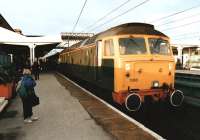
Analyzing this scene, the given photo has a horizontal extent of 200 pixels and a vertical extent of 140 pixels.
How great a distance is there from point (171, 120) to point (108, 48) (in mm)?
3914

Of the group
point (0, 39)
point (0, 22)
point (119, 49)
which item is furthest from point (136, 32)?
point (0, 22)

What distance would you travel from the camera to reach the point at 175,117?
1078cm

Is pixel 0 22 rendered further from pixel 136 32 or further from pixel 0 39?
pixel 136 32

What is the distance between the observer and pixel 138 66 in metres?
11.7

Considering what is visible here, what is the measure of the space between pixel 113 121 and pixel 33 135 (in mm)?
2381

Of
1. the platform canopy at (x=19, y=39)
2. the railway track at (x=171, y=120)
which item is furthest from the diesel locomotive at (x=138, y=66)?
the platform canopy at (x=19, y=39)

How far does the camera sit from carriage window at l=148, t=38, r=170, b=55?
12.3 metres

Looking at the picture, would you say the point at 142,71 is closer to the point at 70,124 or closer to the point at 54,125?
the point at 70,124

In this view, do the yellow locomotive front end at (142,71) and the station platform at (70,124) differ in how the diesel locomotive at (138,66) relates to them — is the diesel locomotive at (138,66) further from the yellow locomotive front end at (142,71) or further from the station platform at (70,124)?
the station platform at (70,124)

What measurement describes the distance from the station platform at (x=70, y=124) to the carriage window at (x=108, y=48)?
6.17 feet

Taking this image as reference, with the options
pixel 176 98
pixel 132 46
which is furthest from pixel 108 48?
pixel 176 98

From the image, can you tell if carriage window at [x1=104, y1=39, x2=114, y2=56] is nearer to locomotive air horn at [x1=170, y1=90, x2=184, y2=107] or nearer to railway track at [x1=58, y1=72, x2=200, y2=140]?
railway track at [x1=58, y1=72, x2=200, y2=140]

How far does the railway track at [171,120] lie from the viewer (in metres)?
8.75

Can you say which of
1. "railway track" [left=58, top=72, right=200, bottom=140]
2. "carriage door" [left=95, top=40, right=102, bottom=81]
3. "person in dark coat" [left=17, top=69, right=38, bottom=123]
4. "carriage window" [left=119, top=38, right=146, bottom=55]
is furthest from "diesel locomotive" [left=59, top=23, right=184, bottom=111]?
"person in dark coat" [left=17, top=69, right=38, bottom=123]
